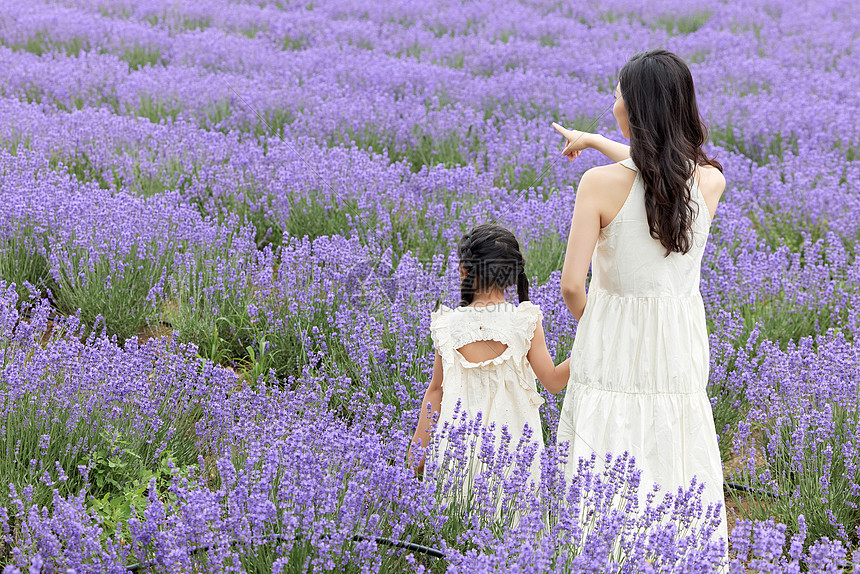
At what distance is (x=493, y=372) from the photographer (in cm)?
250

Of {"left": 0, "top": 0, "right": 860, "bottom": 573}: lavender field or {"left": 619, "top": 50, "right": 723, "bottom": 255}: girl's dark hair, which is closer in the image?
{"left": 0, "top": 0, "right": 860, "bottom": 573}: lavender field

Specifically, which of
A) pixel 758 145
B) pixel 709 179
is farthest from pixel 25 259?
pixel 758 145

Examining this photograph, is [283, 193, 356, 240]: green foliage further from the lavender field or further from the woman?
the woman

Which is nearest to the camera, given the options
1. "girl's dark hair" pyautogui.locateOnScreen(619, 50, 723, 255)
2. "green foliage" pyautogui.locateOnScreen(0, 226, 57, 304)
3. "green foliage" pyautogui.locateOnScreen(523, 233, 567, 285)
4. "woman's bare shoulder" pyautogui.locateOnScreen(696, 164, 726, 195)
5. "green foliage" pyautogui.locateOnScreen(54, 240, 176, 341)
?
"girl's dark hair" pyautogui.locateOnScreen(619, 50, 723, 255)

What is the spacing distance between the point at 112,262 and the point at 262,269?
2.06ft

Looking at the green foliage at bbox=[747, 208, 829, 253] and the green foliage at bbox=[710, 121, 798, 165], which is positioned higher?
the green foliage at bbox=[710, 121, 798, 165]

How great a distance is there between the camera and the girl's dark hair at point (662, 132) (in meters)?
2.18

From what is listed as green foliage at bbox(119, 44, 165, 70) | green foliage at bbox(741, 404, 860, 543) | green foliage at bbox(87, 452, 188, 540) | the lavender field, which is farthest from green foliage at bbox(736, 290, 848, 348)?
green foliage at bbox(119, 44, 165, 70)

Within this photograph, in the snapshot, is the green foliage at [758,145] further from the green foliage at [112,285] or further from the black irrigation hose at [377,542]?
the black irrigation hose at [377,542]

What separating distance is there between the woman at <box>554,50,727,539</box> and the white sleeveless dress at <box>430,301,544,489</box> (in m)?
0.14

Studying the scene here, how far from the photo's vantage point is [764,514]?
2.64 meters

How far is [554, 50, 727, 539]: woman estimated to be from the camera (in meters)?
2.21

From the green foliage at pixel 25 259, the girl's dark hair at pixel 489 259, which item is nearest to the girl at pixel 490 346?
the girl's dark hair at pixel 489 259

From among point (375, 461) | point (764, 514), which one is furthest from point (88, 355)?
point (764, 514)
